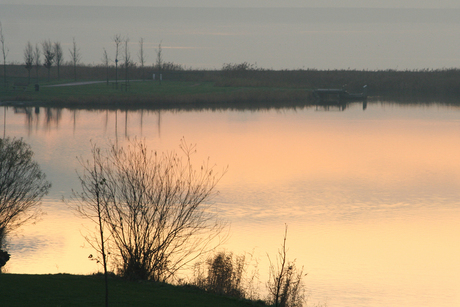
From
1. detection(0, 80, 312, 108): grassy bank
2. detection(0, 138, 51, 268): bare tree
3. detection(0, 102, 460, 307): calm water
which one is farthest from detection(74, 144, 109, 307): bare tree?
detection(0, 80, 312, 108): grassy bank

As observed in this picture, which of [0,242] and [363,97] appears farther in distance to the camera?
[363,97]

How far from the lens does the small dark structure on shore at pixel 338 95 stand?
62375 mm

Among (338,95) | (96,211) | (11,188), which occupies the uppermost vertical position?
(338,95)

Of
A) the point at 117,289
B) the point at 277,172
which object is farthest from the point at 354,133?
the point at 117,289

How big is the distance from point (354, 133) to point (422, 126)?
677cm

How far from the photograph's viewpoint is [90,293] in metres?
9.38

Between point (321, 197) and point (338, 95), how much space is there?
4730cm

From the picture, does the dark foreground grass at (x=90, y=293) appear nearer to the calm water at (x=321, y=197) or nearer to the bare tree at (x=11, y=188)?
the calm water at (x=321, y=197)

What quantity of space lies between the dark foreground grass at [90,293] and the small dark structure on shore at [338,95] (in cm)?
5327

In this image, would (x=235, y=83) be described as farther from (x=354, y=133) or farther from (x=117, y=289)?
(x=117, y=289)

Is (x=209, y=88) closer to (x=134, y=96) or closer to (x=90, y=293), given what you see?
(x=134, y=96)

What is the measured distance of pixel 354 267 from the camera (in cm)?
1342

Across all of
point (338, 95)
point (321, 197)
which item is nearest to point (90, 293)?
point (321, 197)

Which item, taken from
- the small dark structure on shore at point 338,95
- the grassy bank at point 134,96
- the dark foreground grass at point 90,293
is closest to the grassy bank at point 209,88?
the grassy bank at point 134,96
